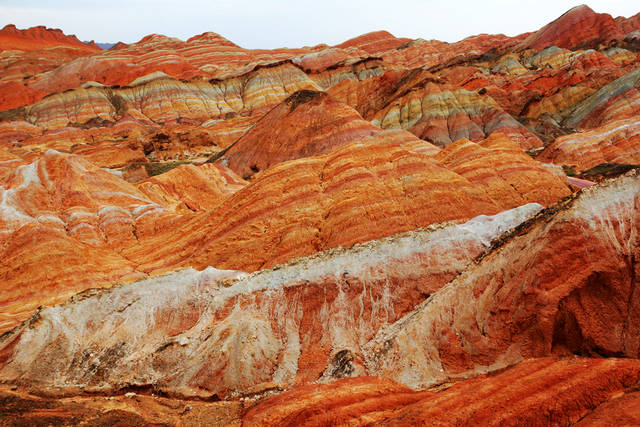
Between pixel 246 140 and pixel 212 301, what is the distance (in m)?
30.1

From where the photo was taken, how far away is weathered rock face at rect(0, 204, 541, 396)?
39.6ft

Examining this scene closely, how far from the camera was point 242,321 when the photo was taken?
13094mm

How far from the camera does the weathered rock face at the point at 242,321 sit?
12.1 meters

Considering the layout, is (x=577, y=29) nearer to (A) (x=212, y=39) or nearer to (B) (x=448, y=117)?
(B) (x=448, y=117)

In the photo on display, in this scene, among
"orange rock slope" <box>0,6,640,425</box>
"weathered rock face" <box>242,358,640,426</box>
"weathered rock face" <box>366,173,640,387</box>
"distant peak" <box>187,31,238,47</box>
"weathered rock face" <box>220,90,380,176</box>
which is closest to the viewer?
"weathered rock face" <box>242,358,640,426</box>

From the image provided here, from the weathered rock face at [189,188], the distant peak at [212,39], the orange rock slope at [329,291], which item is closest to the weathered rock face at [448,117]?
the orange rock slope at [329,291]

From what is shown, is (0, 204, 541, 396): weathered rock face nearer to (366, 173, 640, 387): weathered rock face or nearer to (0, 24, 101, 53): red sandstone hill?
(366, 173, 640, 387): weathered rock face

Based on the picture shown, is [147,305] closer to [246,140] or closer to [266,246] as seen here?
[266,246]

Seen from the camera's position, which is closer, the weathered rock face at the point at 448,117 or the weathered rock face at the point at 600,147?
the weathered rock face at the point at 600,147

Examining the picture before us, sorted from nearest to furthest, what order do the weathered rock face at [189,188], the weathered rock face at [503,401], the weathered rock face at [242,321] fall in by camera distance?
1. the weathered rock face at [503,401]
2. the weathered rock face at [242,321]
3. the weathered rock face at [189,188]

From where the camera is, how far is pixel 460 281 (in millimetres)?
12336

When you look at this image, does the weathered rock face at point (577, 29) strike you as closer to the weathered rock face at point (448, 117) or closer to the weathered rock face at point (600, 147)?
the weathered rock face at point (448, 117)

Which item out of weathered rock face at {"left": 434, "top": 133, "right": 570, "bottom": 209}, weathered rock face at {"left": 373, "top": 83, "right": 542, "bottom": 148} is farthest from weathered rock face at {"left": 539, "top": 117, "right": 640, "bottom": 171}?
weathered rock face at {"left": 434, "top": 133, "right": 570, "bottom": 209}

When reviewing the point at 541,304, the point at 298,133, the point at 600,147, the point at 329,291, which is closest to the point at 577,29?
the point at 600,147
